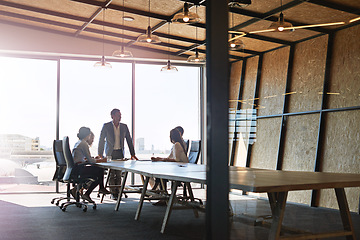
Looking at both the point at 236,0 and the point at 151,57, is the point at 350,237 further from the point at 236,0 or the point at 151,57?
the point at 151,57

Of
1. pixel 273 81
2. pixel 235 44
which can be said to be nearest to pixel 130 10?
pixel 273 81

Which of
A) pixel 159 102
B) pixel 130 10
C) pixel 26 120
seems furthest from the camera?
pixel 159 102

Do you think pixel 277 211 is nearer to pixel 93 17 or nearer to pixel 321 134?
pixel 321 134

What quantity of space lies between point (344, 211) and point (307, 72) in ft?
3.17

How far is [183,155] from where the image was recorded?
652 centimetres

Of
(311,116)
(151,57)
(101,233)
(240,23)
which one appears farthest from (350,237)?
(151,57)

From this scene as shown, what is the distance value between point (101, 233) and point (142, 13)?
3.96 meters

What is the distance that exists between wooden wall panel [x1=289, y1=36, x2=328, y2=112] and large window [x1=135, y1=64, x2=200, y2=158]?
21.5ft

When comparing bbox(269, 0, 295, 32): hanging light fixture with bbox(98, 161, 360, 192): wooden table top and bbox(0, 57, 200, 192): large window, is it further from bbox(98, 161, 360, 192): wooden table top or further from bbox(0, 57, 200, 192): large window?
bbox(0, 57, 200, 192): large window

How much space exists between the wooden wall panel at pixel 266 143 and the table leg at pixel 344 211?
481mm

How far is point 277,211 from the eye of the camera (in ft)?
9.04

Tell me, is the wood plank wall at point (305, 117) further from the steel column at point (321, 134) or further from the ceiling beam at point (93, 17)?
the ceiling beam at point (93, 17)

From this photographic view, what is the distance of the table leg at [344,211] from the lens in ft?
9.36

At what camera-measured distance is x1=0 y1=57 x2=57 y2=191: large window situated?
8.48 metres
